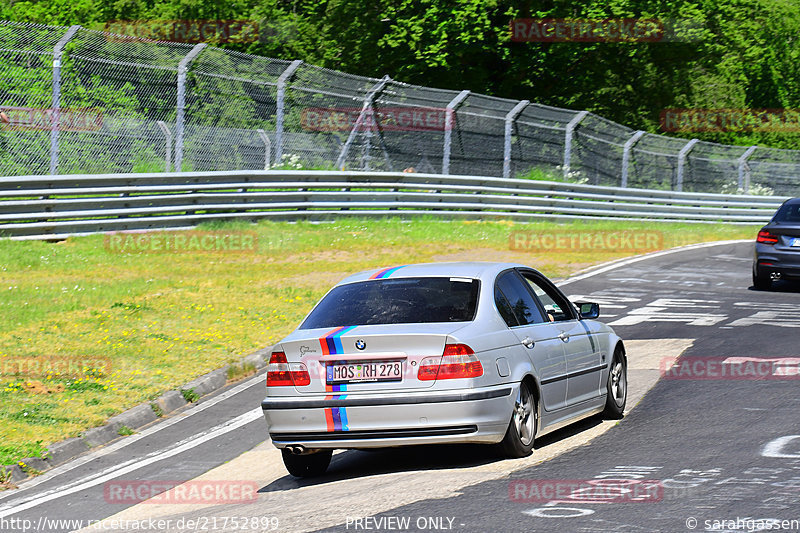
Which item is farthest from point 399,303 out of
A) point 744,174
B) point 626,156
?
point 744,174

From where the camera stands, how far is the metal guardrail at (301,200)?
59.8 ft

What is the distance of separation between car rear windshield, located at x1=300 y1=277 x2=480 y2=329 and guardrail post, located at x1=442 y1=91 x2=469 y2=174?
726 inches

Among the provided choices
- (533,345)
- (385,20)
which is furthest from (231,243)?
(385,20)

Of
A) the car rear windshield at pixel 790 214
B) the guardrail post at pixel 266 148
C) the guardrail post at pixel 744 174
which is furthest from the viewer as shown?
the guardrail post at pixel 744 174

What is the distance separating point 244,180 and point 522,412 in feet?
48.5

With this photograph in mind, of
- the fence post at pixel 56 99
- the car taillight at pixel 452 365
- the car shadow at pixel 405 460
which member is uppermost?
the fence post at pixel 56 99

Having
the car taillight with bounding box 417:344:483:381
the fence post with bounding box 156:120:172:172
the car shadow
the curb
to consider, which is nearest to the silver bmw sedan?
the car taillight with bounding box 417:344:483:381

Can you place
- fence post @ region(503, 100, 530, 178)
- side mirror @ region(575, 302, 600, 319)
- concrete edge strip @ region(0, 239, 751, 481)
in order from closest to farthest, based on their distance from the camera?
concrete edge strip @ region(0, 239, 751, 481) → side mirror @ region(575, 302, 600, 319) → fence post @ region(503, 100, 530, 178)

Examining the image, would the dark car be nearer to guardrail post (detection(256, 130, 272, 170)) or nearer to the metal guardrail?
the metal guardrail

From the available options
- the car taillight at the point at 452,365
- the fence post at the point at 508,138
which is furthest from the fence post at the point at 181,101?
the car taillight at the point at 452,365

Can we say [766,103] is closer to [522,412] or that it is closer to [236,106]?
[236,106]

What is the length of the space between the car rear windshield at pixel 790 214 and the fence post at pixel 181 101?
10.7 m

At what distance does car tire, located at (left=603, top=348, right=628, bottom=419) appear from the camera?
29.1ft

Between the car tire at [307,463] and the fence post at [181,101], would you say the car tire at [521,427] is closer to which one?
the car tire at [307,463]
